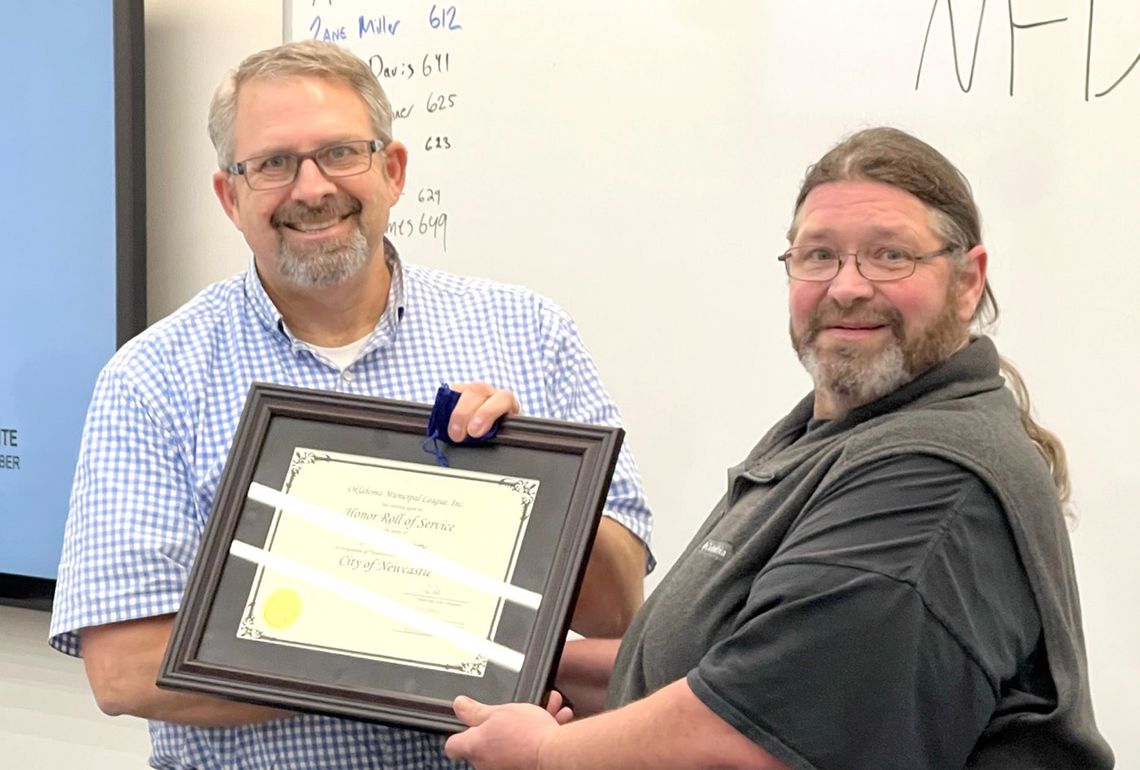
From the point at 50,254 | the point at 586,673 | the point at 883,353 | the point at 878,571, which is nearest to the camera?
the point at 878,571

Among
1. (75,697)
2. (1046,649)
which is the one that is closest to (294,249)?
(1046,649)

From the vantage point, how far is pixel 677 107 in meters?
2.20

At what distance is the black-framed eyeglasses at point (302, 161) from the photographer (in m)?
1.76

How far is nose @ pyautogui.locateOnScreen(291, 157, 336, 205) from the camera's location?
5.68 ft

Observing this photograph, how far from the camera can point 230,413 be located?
173 cm

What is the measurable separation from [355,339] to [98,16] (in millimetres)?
1273

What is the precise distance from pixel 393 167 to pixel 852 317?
0.73 meters

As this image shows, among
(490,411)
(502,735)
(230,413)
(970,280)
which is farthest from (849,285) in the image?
(230,413)

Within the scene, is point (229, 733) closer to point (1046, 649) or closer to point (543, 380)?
point (543, 380)

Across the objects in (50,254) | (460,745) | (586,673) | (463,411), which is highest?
(463,411)

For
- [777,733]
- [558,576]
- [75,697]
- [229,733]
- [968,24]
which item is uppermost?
[968,24]

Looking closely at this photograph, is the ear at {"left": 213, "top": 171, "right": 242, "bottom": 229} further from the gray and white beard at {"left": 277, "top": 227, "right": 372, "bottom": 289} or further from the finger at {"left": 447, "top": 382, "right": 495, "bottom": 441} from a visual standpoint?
the finger at {"left": 447, "top": 382, "right": 495, "bottom": 441}
